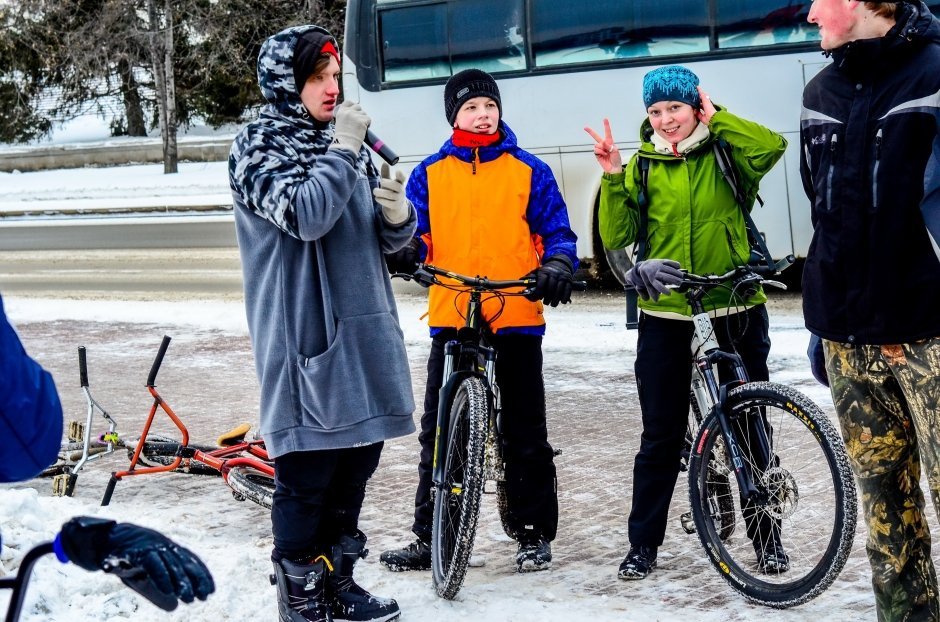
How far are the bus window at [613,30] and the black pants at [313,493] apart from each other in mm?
8905

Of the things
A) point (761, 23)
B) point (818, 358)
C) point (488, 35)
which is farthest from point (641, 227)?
point (488, 35)

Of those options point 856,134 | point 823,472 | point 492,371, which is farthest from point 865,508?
point 492,371

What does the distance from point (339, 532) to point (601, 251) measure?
9488 millimetres

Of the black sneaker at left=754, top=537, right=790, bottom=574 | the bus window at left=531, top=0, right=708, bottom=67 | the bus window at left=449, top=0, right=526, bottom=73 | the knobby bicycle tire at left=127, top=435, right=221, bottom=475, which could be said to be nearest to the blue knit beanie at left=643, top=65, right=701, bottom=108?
the black sneaker at left=754, top=537, right=790, bottom=574

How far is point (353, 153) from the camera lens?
4059mm

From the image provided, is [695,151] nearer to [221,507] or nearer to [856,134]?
[856,134]

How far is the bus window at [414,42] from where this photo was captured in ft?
44.7

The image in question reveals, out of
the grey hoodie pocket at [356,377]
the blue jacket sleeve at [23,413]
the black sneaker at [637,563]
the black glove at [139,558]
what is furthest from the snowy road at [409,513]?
the black glove at [139,558]

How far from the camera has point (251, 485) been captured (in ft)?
18.8

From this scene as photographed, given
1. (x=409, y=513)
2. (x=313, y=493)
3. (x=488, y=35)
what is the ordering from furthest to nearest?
(x=488, y=35), (x=409, y=513), (x=313, y=493)

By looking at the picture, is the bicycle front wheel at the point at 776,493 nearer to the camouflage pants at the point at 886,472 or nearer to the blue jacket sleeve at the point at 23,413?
the camouflage pants at the point at 886,472

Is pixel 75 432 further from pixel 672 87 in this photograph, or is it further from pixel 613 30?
pixel 613 30

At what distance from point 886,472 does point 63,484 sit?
386 centimetres

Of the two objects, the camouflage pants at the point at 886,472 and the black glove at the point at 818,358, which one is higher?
the black glove at the point at 818,358
